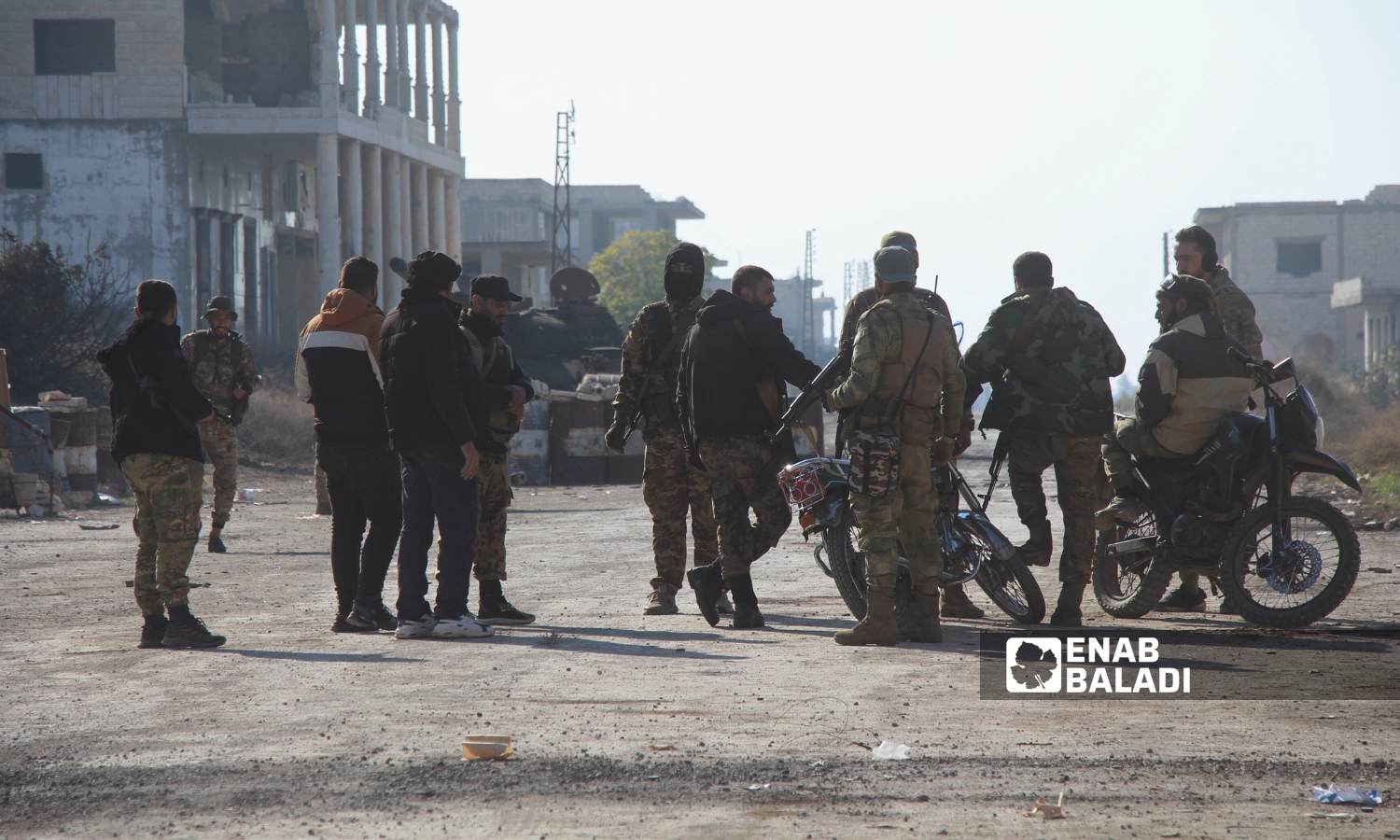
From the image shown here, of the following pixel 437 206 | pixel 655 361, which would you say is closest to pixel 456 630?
pixel 655 361

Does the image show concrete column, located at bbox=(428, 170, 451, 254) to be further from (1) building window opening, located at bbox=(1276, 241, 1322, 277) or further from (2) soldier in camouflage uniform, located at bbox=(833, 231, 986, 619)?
(2) soldier in camouflage uniform, located at bbox=(833, 231, 986, 619)

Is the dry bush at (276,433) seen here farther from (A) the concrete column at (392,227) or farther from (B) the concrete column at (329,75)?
(A) the concrete column at (392,227)

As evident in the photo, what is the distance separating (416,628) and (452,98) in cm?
5079

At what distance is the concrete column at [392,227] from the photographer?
167 ft

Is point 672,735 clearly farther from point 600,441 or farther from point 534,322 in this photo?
point 534,322

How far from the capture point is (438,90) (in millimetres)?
56000

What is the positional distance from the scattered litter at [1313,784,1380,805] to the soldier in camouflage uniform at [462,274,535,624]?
15.5ft

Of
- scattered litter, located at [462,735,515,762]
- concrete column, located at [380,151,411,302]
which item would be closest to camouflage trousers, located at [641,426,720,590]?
scattered litter, located at [462,735,515,762]

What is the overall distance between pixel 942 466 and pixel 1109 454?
1.02 metres

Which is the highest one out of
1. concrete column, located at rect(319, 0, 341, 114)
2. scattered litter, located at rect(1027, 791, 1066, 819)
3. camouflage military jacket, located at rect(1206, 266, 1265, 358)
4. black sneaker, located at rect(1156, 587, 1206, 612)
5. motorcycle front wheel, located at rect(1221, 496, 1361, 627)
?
concrete column, located at rect(319, 0, 341, 114)

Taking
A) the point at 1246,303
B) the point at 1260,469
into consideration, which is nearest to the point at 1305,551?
the point at 1260,469

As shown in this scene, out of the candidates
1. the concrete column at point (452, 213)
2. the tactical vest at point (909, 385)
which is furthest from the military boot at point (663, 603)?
the concrete column at point (452, 213)

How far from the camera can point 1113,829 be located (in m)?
4.59

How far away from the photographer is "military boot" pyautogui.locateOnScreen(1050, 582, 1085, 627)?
8.72 meters
